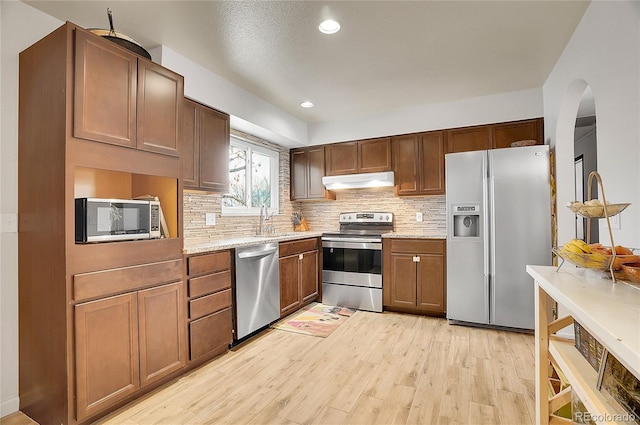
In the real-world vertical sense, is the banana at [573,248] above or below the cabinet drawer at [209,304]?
above

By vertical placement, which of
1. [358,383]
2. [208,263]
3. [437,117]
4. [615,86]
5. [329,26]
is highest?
[329,26]

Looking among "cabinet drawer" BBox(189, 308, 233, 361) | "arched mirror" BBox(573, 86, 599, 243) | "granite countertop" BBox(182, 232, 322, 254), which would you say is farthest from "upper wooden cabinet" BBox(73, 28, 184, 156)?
"arched mirror" BBox(573, 86, 599, 243)

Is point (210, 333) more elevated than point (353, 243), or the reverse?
point (353, 243)

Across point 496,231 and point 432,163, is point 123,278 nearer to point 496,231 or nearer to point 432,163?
point 496,231

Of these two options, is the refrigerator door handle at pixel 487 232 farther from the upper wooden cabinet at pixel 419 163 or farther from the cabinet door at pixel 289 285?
the cabinet door at pixel 289 285

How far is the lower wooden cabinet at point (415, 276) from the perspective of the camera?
3.69 m

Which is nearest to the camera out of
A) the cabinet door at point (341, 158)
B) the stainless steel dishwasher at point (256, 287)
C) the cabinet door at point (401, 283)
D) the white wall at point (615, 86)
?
the white wall at point (615, 86)

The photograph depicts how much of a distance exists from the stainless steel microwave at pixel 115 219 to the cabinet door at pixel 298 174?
8.73 feet

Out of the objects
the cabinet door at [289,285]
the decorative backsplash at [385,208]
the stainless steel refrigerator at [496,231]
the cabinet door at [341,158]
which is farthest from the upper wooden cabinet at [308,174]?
the stainless steel refrigerator at [496,231]

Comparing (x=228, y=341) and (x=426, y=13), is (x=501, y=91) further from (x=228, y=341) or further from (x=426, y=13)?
(x=228, y=341)

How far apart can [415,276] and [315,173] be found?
1.99 meters

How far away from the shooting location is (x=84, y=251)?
1.80 m

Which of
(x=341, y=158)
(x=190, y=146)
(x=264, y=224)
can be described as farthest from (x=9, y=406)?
(x=341, y=158)

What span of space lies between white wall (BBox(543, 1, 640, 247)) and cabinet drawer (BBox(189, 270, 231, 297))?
8.75 feet
